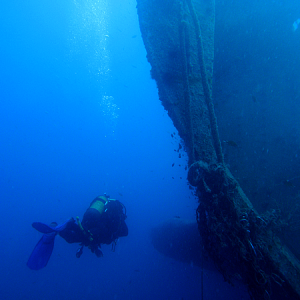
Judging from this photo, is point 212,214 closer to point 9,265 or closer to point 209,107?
point 209,107

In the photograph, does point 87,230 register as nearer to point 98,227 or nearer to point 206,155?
point 98,227

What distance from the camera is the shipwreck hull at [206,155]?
2.09 m

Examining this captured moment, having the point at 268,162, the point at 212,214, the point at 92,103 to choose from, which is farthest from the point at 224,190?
the point at 92,103

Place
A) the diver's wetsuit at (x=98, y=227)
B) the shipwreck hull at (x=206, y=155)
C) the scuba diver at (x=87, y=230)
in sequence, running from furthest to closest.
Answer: the diver's wetsuit at (x=98, y=227), the scuba diver at (x=87, y=230), the shipwreck hull at (x=206, y=155)

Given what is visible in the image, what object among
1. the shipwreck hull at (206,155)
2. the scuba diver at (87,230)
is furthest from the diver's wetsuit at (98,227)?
the shipwreck hull at (206,155)

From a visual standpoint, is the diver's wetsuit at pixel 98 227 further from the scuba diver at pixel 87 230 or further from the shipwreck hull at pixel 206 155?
the shipwreck hull at pixel 206 155

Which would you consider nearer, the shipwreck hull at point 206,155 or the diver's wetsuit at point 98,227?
the shipwreck hull at point 206,155

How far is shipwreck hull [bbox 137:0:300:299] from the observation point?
6.86ft

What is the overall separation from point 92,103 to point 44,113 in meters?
22.1

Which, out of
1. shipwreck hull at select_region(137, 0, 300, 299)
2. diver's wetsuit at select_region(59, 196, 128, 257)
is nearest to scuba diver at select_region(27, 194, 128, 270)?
diver's wetsuit at select_region(59, 196, 128, 257)

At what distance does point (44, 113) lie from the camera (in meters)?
86.2

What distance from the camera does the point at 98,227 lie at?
4570 millimetres

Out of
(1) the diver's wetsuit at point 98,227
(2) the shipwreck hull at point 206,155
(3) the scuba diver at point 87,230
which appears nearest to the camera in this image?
(2) the shipwreck hull at point 206,155

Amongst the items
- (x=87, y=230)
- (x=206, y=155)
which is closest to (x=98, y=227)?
(x=87, y=230)
